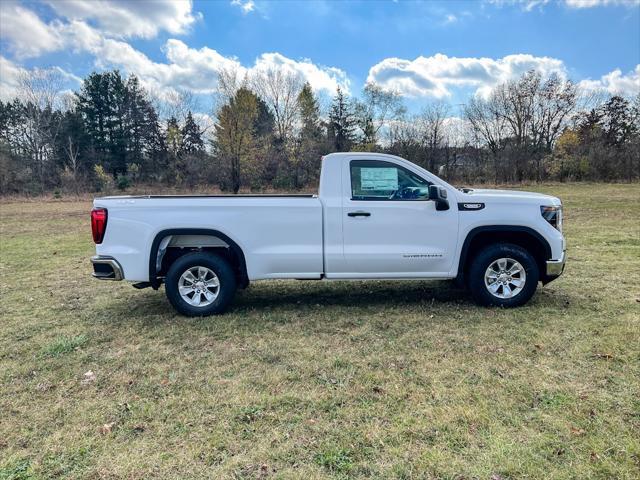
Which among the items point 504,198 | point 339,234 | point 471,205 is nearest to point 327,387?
point 339,234

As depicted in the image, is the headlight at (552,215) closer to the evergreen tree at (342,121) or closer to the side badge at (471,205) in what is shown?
the side badge at (471,205)

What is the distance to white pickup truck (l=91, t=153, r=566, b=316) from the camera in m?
4.83

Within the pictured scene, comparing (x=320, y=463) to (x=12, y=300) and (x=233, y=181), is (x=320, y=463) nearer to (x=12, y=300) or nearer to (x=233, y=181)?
(x=12, y=300)

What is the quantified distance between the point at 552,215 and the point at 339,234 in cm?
257

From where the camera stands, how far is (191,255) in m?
4.98

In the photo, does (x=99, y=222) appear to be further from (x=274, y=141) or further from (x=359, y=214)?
(x=274, y=141)

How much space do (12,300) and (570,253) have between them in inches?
385

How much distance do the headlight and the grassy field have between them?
103 centimetres

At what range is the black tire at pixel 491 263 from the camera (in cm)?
503

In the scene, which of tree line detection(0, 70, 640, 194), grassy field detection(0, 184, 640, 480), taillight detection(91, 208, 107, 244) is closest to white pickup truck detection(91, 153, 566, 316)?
taillight detection(91, 208, 107, 244)

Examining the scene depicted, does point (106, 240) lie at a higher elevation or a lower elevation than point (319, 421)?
higher

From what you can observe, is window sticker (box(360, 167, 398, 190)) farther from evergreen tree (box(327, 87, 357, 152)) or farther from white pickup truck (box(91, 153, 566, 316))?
evergreen tree (box(327, 87, 357, 152))

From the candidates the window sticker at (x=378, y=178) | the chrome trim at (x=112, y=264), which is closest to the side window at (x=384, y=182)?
the window sticker at (x=378, y=178)

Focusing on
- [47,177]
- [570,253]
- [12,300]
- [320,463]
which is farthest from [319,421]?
[47,177]
